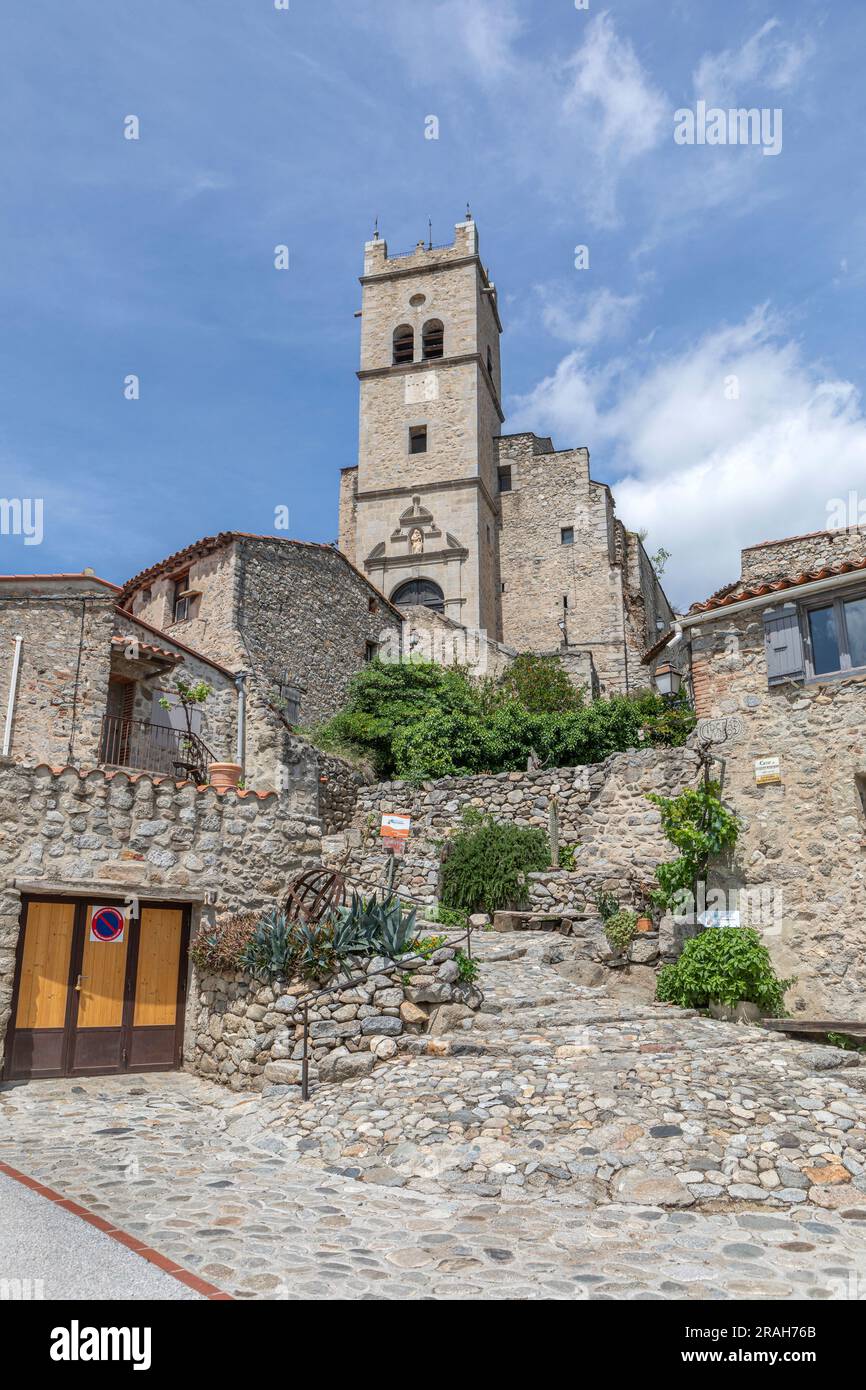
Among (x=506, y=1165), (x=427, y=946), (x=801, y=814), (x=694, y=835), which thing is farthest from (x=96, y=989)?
(x=801, y=814)

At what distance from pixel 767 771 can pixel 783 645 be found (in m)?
1.59

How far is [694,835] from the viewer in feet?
39.0

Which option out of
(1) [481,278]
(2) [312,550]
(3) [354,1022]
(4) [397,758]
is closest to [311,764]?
(3) [354,1022]

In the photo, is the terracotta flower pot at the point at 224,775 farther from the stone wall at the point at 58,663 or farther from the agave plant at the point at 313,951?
the stone wall at the point at 58,663

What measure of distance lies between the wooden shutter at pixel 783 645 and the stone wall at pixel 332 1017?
542cm

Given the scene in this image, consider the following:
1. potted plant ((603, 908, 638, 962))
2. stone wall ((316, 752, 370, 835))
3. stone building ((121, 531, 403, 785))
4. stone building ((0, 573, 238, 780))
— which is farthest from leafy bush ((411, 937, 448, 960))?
stone building ((121, 531, 403, 785))

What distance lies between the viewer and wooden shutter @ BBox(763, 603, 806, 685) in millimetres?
11672

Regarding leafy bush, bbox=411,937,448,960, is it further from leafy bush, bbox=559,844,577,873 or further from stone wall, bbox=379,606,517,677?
stone wall, bbox=379,606,517,677

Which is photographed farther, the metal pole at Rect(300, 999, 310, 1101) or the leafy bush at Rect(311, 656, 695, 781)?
the leafy bush at Rect(311, 656, 695, 781)

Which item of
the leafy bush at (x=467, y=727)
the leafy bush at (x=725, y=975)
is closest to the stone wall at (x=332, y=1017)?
the leafy bush at (x=725, y=975)

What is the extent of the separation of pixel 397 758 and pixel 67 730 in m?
7.53

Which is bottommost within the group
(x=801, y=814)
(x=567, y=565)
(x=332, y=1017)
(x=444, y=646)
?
(x=332, y=1017)

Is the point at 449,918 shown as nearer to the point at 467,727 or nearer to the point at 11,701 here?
the point at 467,727

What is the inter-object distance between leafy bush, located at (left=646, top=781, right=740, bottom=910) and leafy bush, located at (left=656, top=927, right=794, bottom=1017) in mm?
938
